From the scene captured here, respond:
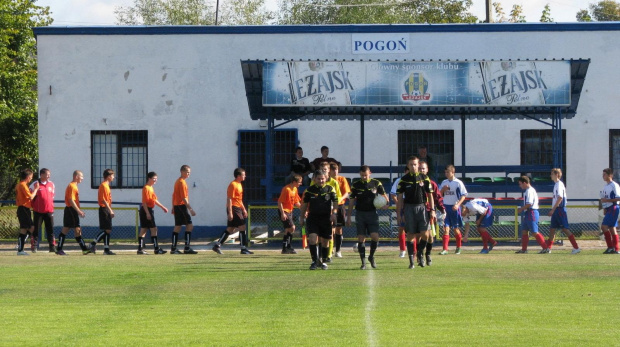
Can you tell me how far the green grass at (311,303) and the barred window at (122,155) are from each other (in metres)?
9.99

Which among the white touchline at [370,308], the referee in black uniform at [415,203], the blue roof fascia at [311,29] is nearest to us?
the white touchline at [370,308]

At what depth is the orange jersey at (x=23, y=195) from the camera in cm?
2217

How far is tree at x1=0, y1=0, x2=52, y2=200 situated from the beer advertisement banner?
1592 centimetres

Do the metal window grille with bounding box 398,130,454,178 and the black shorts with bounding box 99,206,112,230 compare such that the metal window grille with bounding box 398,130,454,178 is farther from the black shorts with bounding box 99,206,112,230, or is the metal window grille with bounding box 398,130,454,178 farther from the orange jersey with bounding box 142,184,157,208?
the black shorts with bounding box 99,206,112,230

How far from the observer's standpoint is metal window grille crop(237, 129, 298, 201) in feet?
94.5

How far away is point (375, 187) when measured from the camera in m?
18.0

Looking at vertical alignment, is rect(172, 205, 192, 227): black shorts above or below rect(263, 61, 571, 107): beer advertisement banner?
below

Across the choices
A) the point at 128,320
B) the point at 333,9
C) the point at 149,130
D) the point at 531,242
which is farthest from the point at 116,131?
the point at 333,9

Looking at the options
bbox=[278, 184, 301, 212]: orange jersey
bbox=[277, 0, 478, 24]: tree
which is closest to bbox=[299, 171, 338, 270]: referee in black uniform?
bbox=[278, 184, 301, 212]: orange jersey

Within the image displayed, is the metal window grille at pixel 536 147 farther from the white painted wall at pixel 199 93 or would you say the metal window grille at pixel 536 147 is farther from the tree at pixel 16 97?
the tree at pixel 16 97

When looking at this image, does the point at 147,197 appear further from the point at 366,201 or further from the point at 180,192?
the point at 366,201

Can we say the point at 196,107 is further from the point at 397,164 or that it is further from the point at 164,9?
the point at 164,9

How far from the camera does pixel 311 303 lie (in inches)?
482


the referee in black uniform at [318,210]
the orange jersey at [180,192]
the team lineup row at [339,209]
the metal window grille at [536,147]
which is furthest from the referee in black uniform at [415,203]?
the metal window grille at [536,147]
